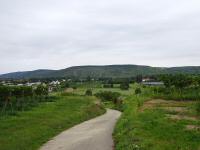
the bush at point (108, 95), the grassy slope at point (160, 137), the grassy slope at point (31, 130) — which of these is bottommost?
the bush at point (108, 95)

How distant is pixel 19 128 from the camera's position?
4050 centimetres

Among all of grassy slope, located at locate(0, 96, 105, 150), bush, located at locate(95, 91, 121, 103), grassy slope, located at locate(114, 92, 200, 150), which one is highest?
grassy slope, located at locate(114, 92, 200, 150)

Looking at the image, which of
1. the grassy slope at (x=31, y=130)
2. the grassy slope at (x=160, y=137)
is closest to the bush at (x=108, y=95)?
the grassy slope at (x=31, y=130)

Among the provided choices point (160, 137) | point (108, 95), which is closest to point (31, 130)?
point (160, 137)

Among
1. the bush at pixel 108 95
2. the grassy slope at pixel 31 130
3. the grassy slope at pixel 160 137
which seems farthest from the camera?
the bush at pixel 108 95

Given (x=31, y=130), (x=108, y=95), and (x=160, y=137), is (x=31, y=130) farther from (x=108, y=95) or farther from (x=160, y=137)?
(x=108, y=95)

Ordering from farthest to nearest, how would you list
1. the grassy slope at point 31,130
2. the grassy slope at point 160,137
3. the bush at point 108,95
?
the bush at point 108,95
the grassy slope at point 31,130
the grassy slope at point 160,137

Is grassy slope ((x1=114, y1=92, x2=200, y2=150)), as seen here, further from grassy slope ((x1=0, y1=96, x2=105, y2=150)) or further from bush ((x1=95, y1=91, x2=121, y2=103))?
bush ((x1=95, y1=91, x2=121, y2=103))

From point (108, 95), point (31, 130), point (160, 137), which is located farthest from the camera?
point (108, 95)

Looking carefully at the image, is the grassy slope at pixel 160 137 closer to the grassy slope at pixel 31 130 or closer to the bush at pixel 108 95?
the grassy slope at pixel 31 130

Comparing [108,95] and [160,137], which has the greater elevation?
[160,137]

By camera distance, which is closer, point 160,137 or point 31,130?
point 160,137

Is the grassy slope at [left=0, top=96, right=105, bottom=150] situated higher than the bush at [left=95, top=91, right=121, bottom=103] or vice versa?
the grassy slope at [left=0, top=96, right=105, bottom=150]

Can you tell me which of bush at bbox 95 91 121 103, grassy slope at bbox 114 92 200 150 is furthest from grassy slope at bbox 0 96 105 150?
bush at bbox 95 91 121 103
